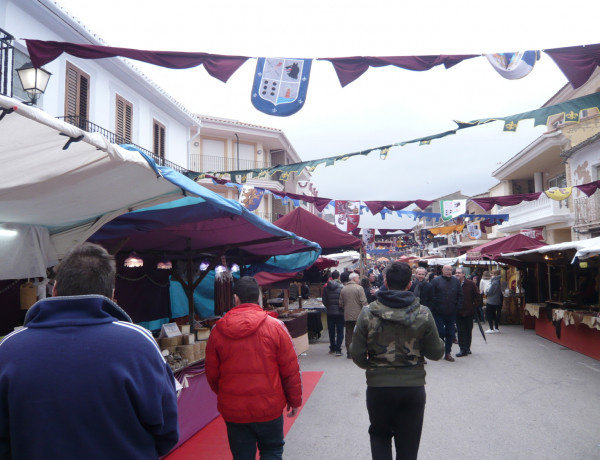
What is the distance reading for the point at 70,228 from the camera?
4.61 m

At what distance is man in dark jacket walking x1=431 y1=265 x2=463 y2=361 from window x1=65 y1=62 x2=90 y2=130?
432 inches

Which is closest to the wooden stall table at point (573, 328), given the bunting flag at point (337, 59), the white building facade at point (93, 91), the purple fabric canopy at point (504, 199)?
the purple fabric canopy at point (504, 199)

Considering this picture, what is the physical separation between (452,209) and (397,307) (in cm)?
1569

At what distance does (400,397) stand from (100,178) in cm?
269

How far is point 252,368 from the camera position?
3115mm

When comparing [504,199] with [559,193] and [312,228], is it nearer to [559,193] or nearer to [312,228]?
[559,193]

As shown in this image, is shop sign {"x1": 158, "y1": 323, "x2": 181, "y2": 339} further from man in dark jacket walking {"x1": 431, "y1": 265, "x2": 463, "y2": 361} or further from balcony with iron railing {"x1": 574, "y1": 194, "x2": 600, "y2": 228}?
balcony with iron railing {"x1": 574, "y1": 194, "x2": 600, "y2": 228}

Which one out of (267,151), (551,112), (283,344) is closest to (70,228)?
(283,344)

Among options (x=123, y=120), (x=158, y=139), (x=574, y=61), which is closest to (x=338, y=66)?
(x=574, y=61)

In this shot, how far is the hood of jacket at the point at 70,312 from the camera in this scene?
171 cm

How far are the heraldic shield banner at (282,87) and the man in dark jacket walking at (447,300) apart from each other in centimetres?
509

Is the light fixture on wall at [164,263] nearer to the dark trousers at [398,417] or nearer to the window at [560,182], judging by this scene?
the dark trousers at [398,417]

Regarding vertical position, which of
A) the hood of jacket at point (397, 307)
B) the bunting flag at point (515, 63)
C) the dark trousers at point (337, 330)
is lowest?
the dark trousers at point (337, 330)

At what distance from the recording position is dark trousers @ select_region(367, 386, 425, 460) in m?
3.25
